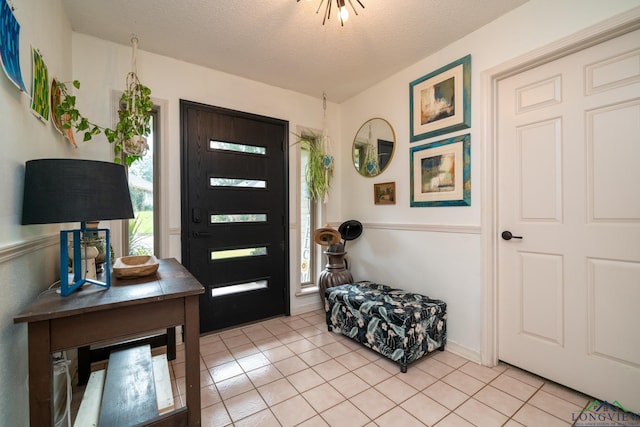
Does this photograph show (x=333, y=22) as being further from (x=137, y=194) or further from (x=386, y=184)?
(x=137, y=194)

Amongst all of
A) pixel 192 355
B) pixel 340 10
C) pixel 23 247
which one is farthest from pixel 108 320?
pixel 340 10

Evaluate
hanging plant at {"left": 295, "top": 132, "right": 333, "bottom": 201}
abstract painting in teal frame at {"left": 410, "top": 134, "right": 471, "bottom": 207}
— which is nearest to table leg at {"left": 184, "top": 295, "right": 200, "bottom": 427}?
abstract painting in teal frame at {"left": 410, "top": 134, "right": 471, "bottom": 207}

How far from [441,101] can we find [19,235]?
9.09 ft

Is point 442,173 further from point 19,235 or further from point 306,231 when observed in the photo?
point 19,235

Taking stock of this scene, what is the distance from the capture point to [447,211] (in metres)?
2.30

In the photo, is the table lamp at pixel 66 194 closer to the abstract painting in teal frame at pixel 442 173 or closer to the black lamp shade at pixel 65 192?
the black lamp shade at pixel 65 192

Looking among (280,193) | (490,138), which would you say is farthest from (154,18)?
(490,138)

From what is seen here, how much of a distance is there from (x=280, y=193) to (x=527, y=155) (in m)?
2.21

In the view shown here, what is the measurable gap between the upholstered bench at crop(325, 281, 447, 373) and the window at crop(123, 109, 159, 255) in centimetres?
173

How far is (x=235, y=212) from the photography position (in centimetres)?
275

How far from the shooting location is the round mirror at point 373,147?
9.24 feet

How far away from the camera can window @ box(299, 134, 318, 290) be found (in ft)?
10.7

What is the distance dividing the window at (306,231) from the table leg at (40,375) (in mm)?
2406

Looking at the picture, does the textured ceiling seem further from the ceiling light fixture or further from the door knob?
the door knob
